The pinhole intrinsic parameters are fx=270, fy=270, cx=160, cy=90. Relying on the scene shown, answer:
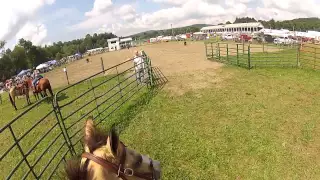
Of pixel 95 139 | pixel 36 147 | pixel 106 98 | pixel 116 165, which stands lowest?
pixel 36 147

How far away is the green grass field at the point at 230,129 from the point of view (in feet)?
17.7

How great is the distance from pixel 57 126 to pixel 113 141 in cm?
763

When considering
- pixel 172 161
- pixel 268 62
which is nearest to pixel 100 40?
pixel 268 62

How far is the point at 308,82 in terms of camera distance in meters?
10.9

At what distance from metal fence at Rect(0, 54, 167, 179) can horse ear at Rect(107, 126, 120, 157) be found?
10.2 feet

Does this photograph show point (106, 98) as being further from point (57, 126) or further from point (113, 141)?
point (113, 141)

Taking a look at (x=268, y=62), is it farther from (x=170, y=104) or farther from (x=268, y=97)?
(x=170, y=104)

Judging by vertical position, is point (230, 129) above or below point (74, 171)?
below

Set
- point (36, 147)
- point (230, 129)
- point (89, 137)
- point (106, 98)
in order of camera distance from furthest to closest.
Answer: point (106, 98) < point (36, 147) < point (230, 129) < point (89, 137)

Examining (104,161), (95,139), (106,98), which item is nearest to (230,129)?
(106,98)

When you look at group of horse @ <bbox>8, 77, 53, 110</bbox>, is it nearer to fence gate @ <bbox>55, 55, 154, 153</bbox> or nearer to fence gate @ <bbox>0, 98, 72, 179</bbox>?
fence gate @ <bbox>55, 55, 154, 153</bbox>

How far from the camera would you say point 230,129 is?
6.96m

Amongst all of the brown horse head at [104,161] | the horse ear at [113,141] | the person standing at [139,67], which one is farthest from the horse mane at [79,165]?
the person standing at [139,67]

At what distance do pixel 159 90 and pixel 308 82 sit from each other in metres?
6.05
